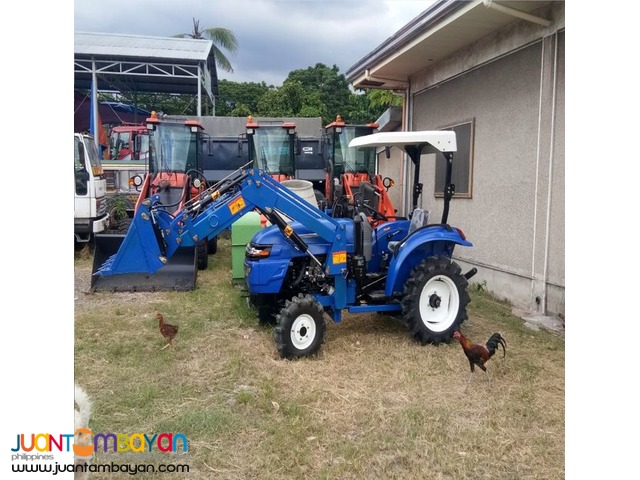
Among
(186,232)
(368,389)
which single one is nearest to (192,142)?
(186,232)

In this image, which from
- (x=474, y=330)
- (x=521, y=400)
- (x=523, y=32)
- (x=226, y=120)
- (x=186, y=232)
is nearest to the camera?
(x=521, y=400)

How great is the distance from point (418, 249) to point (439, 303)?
0.59 m

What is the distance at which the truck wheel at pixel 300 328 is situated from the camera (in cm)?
434

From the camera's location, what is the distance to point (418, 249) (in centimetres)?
495

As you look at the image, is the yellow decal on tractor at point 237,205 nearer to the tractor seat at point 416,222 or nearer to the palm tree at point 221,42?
the tractor seat at point 416,222

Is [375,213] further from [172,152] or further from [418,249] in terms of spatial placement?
[172,152]

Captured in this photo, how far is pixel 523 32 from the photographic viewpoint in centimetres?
615

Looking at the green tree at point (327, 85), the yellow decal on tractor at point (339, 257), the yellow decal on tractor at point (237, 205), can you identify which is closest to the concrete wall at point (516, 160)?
the yellow decal on tractor at point (339, 257)

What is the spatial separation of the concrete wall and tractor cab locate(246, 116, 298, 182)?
12.5ft

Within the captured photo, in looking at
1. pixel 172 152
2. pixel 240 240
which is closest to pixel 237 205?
pixel 240 240

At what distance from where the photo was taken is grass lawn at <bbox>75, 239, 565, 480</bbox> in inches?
114

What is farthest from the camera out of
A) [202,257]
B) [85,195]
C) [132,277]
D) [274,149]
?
[274,149]

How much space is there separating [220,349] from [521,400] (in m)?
2.64

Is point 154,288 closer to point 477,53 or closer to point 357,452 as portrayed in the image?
point 357,452
